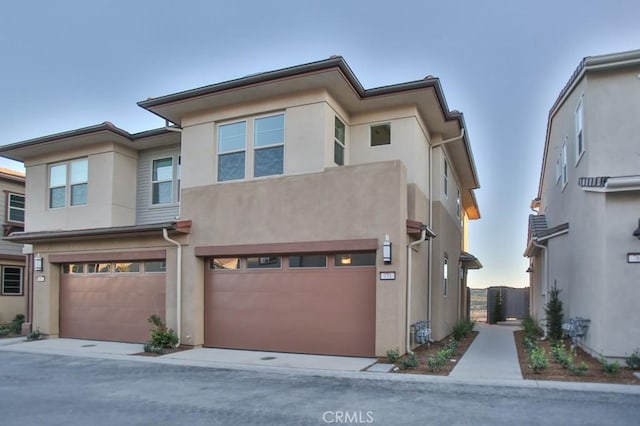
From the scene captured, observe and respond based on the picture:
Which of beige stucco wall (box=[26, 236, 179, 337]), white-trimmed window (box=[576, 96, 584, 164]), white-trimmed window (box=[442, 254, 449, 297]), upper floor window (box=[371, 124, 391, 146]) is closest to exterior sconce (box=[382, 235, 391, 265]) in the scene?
upper floor window (box=[371, 124, 391, 146])

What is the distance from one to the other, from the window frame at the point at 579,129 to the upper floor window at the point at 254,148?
271 inches

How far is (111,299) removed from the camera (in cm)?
1412

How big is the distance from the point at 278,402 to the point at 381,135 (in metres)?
7.87

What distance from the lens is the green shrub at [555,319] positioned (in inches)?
495

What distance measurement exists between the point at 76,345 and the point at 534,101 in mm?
18416

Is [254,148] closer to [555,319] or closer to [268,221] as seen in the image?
[268,221]

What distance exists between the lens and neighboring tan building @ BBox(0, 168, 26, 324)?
1938 cm

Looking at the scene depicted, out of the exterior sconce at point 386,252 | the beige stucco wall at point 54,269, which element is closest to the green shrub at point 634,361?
the exterior sconce at point 386,252

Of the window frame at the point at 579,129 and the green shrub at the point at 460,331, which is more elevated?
the window frame at the point at 579,129

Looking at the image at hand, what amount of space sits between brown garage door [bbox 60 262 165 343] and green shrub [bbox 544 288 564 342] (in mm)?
10060

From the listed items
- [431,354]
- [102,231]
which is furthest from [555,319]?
[102,231]

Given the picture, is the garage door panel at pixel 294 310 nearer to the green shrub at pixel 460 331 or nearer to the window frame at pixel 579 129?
the green shrub at pixel 460 331

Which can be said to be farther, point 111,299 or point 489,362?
point 111,299

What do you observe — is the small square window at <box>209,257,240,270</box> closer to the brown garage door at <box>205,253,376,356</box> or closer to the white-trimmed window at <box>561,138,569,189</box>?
the brown garage door at <box>205,253,376,356</box>
